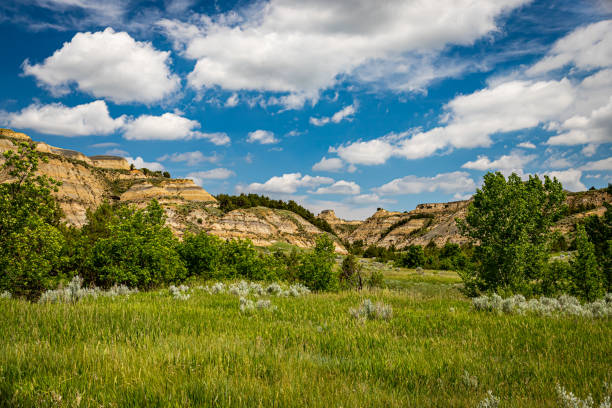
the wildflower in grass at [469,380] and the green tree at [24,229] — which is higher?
the green tree at [24,229]

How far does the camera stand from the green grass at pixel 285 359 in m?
2.92

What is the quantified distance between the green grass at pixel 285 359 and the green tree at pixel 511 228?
9.56 m

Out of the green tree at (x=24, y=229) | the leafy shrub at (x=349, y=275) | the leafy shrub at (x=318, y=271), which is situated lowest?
the leafy shrub at (x=349, y=275)

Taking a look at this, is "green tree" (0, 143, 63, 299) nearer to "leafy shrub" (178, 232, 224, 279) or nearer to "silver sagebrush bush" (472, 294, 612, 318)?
"leafy shrub" (178, 232, 224, 279)

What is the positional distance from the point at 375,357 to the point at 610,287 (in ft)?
71.5

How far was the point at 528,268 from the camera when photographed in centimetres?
1602

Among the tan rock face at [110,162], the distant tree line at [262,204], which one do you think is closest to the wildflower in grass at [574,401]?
the distant tree line at [262,204]

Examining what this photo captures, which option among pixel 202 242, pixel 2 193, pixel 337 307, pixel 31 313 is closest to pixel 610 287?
pixel 337 307

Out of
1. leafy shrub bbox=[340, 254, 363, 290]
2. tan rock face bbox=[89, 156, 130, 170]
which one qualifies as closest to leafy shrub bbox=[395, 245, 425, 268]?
leafy shrub bbox=[340, 254, 363, 290]

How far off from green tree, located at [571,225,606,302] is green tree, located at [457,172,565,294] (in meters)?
1.73

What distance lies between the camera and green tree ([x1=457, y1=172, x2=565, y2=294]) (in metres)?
15.4

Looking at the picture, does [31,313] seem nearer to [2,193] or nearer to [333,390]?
[333,390]

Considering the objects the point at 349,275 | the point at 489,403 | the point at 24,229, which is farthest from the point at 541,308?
the point at 349,275

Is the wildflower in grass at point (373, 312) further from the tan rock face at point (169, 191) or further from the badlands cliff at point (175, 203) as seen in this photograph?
the tan rock face at point (169, 191)
